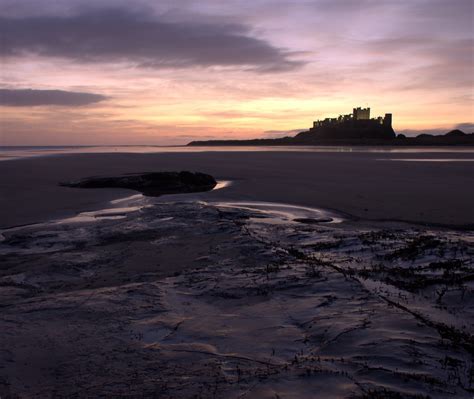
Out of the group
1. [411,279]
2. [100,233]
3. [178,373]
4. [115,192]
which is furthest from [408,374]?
[115,192]

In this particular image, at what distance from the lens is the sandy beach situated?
3.48 m

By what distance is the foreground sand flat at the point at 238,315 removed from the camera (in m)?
3.46

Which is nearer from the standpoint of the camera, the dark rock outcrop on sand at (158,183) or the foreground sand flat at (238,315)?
the foreground sand flat at (238,315)

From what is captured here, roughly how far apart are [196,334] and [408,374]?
211 centimetres

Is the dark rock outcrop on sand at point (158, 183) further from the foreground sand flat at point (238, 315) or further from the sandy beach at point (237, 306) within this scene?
the foreground sand flat at point (238, 315)

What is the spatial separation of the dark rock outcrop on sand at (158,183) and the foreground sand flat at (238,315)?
7882 millimetres

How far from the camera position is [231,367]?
3.68 metres

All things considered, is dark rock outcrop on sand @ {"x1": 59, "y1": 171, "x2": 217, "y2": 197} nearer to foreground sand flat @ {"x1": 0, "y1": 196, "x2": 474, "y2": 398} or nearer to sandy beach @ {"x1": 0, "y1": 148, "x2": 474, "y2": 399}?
sandy beach @ {"x1": 0, "y1": 148, "x2": 474, "y2": 399}

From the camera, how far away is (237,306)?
5.16m

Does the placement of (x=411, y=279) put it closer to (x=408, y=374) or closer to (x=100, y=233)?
(x=408, y=374)

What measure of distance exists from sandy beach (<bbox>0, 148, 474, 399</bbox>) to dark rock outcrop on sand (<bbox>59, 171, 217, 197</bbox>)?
5690 mm

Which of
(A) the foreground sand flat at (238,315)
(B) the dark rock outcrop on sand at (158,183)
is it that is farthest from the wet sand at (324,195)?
(A) the foreground sand flat at (238,315)

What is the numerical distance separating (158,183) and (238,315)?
43.1ft

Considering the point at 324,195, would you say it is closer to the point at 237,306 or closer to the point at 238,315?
the point at 237,306
